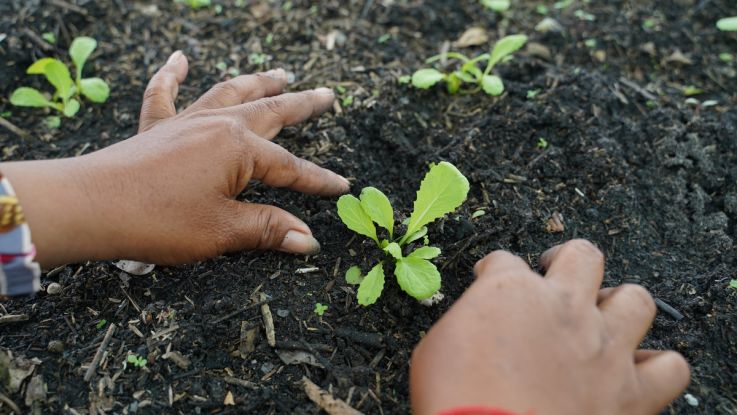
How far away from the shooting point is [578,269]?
169 cm

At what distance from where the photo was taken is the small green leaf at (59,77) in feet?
8.96

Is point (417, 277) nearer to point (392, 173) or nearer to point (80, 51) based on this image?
point (392, 173)

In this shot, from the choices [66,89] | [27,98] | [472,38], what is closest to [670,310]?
[472,38]

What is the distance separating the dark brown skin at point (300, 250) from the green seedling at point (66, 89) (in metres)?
0.71

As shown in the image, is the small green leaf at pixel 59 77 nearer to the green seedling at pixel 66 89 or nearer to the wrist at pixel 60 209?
the green seedling at pixel 66 89

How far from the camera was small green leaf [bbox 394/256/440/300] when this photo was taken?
191 centimetres

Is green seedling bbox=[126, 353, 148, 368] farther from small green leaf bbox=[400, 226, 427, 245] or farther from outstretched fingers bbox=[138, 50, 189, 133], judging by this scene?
small green leaf bbox=[400, 226, 427, 245]

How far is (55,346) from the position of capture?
6.49 ft

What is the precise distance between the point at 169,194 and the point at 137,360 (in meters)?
0.57

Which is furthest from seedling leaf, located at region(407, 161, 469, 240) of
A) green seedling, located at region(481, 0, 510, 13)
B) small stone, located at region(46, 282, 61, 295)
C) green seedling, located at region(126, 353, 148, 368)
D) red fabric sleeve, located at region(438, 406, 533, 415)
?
green seedling, located at region(481, 0, 510, 13)

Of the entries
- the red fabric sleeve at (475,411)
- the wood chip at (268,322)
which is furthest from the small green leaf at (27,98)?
the red fabric sleeve at (475,411)

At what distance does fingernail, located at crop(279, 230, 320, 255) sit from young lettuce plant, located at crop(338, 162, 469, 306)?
0.15 m

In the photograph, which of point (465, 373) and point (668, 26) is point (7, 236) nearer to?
point (465, 373)

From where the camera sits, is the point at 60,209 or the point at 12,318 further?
the point at 12,318
